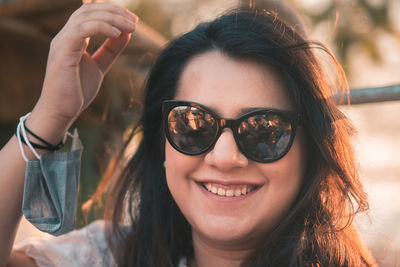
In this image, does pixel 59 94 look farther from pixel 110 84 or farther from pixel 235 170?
pixel 110 84

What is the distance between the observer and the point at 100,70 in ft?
6.40

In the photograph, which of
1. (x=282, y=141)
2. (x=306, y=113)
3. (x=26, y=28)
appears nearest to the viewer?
(x=282, y=141)

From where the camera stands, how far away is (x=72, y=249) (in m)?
2.05

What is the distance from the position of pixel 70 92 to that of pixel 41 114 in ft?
0.46

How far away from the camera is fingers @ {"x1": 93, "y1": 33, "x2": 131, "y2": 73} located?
1939 millimetres

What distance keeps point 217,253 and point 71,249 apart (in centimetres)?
68

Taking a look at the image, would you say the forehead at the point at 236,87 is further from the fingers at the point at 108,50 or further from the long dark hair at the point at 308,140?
the fingers at the point at 108,50

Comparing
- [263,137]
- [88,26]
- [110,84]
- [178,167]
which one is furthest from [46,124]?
[110,84]

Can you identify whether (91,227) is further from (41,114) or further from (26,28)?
(26,28)

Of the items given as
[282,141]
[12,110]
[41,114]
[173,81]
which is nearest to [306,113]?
[282,141]

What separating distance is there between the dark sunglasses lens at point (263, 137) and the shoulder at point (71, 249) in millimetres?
931

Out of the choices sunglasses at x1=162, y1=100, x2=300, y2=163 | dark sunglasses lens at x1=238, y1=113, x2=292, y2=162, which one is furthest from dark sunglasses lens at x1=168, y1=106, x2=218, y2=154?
dark sunglasses lens at x1=238, y1=113, x2=292, y2=162

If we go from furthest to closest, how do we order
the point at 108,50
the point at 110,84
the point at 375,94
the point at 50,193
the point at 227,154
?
1. the point at 110,84
2. the point at 108,50
3. the point at 50,193
4. the point at 375,94
5. the point at 227,154

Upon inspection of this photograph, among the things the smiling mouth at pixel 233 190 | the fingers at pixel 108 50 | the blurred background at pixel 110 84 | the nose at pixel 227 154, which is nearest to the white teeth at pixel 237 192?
the smiling mouth at pixel 233 190
